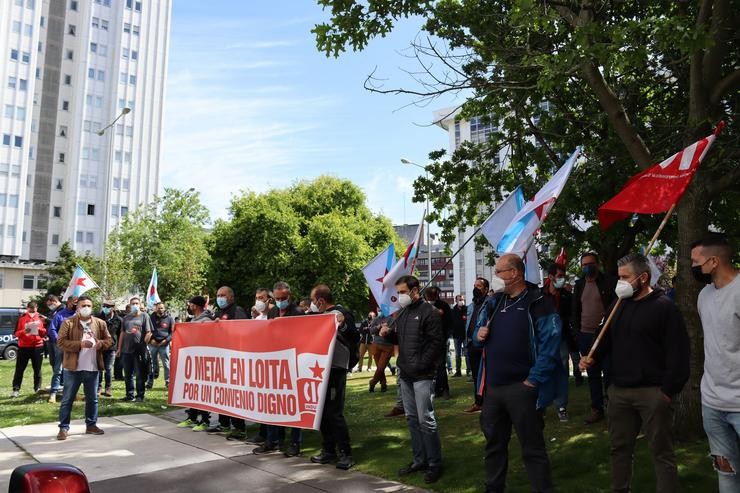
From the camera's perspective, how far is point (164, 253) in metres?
41.7

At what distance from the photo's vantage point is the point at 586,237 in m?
13.6

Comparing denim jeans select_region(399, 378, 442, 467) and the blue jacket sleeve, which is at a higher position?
the blue jacket sleeve

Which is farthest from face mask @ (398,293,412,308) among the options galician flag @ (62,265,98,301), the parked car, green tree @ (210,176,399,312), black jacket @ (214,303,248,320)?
green tree @ (210,176,399,312)

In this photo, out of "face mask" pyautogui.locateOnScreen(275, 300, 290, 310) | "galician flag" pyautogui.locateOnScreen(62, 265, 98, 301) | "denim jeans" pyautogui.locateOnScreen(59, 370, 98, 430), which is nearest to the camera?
"face mask" pyautogui.locateOnScreen(275, 300, 290, 310)

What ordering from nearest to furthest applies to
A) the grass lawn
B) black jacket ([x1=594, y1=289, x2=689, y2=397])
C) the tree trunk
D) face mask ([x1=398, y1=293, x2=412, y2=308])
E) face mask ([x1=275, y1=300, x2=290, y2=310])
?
black jacket ([x1=594, y1=289, x2=689, y2=397]), the grass lawn, face mask ([x1=398, y1=293, x2=412, y2=308]), the tree trunk, face mask ([x1=275, y1=300, x2=290, y2=310])

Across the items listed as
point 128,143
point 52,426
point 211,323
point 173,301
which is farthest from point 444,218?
point 128,143

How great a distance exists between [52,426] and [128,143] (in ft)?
227

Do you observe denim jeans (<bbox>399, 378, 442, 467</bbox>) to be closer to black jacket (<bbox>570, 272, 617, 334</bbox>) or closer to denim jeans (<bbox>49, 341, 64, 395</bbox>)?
black jacket (<bbox>570, 272, 617, 334</bbox>)

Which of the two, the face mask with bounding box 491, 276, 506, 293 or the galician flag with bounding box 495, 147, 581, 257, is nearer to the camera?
the face mask with bounding box 491, 276, 506, 293

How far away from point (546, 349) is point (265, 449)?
14.7 feet

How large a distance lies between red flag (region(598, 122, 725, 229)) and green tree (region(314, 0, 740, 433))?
121cm

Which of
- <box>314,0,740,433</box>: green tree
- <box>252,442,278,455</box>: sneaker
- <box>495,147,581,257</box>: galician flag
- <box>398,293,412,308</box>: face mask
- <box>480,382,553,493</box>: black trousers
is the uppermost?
<box>314,0,740,433</box>: green tree

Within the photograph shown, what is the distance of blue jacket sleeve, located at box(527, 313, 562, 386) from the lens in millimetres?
5188

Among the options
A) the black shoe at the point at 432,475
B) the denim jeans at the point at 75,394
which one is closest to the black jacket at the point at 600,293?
the black shoe at the point at 432,475
